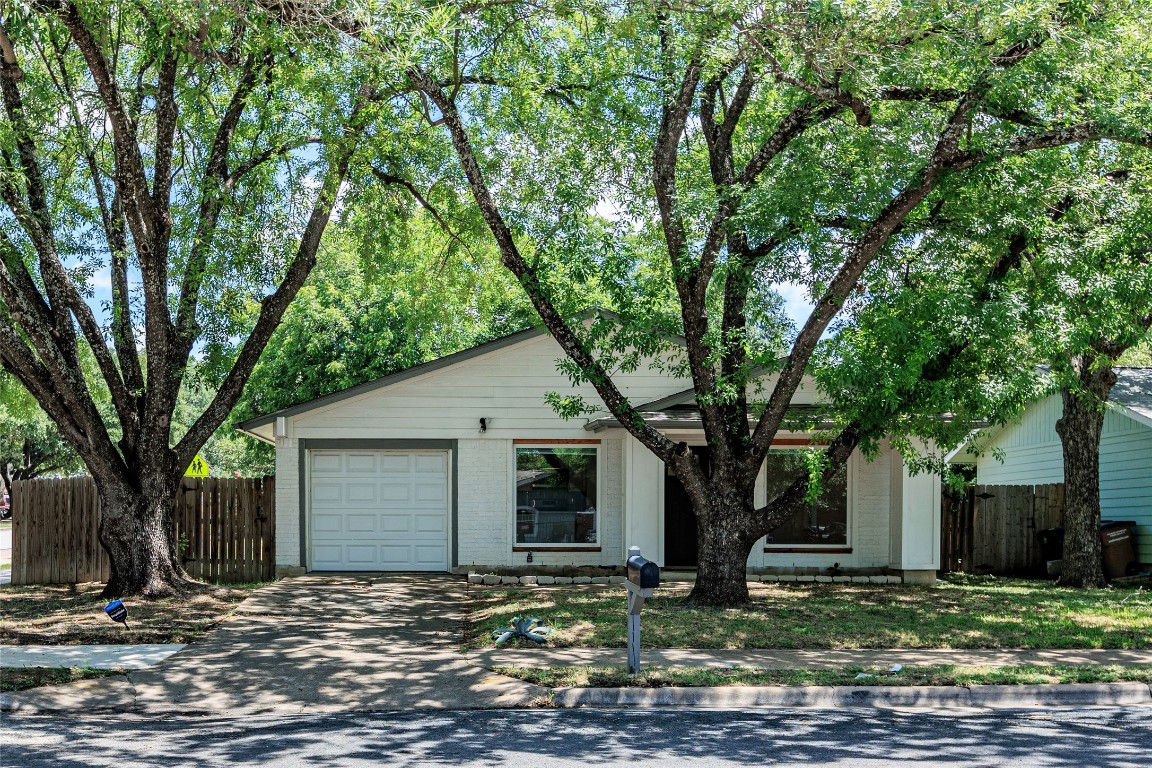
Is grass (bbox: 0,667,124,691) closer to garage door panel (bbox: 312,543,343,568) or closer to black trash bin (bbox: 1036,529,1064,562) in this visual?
garage door panel (bbox: 312,543,343,568)

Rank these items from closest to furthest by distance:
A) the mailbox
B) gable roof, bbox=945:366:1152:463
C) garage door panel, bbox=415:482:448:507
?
the mailbox, garage door panel, bbox=415:482:448:507, gable roof, bbox=945:366:1152:463

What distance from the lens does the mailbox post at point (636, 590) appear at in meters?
9.06

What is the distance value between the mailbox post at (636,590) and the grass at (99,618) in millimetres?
5270

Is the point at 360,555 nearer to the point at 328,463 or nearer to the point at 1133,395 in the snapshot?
the point at 328,463

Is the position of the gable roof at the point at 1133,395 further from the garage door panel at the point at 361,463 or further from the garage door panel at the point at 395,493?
the garage door panel at the point at 361,463

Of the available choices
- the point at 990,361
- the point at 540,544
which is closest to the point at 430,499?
the point at 540,544

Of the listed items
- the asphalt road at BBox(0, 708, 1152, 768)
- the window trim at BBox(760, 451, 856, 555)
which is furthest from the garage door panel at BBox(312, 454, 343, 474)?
the asphalt road at BBox(0, 708, 1152, 768)

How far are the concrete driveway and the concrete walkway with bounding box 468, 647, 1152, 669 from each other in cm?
58

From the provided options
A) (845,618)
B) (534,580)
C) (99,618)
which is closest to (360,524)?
(534,580)

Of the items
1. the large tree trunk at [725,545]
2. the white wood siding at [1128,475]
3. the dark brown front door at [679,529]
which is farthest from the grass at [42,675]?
the white wood siding at [1128,475]

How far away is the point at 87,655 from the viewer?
10805mm

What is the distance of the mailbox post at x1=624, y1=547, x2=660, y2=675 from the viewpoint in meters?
9.06

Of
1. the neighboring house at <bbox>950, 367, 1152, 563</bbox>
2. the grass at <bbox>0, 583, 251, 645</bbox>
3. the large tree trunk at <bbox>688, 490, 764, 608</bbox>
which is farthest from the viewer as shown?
the neighboring house at <bbox>950, 367, 1152, 563</bbox>

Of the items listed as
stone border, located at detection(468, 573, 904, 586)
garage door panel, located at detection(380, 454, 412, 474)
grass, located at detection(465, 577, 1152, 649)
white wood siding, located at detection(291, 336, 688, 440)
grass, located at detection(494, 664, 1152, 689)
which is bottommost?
stone border, located at detection(468, 573, 904, 586)
